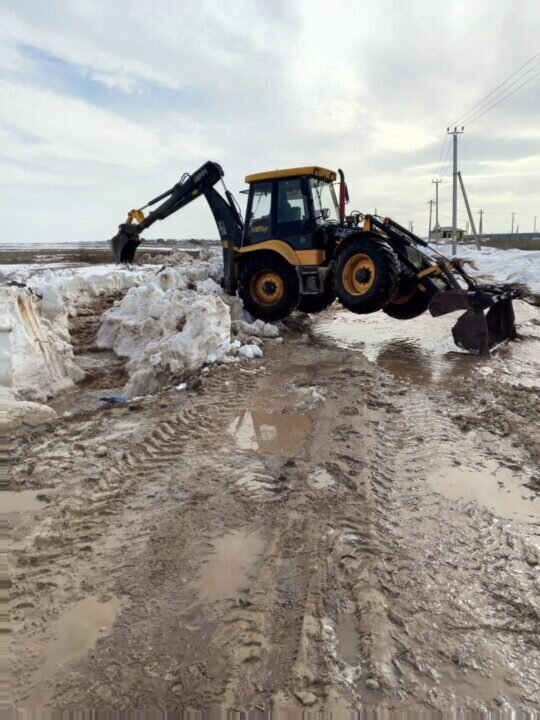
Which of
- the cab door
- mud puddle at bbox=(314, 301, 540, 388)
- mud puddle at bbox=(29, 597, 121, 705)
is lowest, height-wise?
mud puddle at bbox=(29, 597, 121, 705)

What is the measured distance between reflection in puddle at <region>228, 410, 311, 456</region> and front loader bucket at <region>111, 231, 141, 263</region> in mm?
8080

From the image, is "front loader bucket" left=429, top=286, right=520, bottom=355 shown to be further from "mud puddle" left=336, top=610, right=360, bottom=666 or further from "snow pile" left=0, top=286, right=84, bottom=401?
"mud puddle" left=336, top=610, right=360, bottom=666

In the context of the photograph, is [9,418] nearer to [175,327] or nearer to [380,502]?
[175,327]

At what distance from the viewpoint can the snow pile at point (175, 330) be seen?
21.6 feet

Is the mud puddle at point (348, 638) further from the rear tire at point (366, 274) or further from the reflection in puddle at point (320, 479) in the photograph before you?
the rear tire at point (366, 274)

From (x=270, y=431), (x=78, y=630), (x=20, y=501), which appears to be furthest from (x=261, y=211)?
(x=78, y=630)

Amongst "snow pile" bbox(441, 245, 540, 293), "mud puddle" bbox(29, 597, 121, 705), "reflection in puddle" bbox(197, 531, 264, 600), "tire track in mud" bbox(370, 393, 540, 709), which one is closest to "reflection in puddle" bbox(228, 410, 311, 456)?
"tire track in mud" bbox(370, 393, 540, 709)

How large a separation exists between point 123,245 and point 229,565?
10.6 metres

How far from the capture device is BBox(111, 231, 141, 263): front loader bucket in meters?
12.1

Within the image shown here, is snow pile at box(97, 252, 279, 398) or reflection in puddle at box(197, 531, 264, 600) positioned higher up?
snow pile at box(97, 252, 279, 398)

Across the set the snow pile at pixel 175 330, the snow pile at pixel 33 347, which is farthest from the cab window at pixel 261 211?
the snow pile at pixel 33 347

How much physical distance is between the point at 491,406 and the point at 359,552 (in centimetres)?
308

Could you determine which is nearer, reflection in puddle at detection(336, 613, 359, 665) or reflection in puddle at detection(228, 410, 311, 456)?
reflection in puddle at detection(336, 613, 359, 665)

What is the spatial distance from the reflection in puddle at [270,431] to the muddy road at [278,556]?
3 cm
